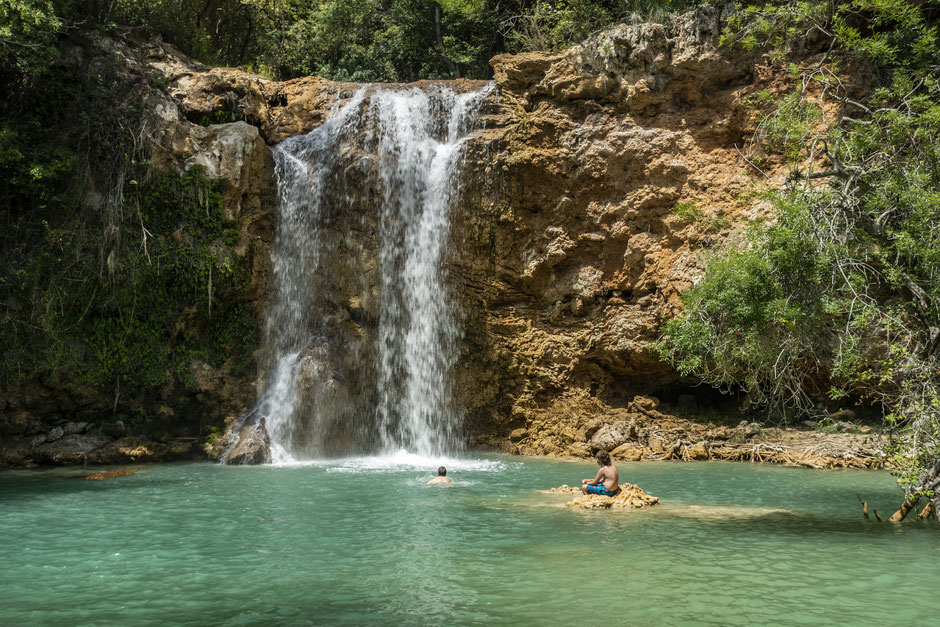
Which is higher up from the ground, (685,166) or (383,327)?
(685,166)

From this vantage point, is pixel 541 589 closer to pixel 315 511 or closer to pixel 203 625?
pixel 203 625

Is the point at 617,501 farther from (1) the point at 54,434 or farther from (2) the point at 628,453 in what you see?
(1) the point at 54,434

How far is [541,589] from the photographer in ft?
22.9

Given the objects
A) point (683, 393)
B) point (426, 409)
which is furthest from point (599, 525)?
point (683, 393)

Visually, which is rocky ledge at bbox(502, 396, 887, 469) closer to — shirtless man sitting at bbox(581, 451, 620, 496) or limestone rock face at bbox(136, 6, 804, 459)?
limestone rock face at bbox(136, 6, 804, 459)

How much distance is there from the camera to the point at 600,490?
38.8ft

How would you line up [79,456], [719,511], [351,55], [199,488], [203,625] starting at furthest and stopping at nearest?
[351,55]
[79,456]
[199,488]
[719,511]
[203,625]

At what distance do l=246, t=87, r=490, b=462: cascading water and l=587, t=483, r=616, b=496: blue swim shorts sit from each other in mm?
7944

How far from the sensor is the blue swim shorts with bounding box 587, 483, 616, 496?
11.7 meters

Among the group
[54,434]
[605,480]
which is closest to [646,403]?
[605,480]

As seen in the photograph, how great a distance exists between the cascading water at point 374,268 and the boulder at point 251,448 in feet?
5.23

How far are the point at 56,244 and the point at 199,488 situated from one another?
320 inches

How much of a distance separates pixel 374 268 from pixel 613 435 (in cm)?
780

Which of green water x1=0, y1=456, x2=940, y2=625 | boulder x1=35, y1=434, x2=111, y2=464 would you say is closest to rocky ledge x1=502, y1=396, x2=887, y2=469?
green water x1=0, y1=456, x2=940, y2=625
